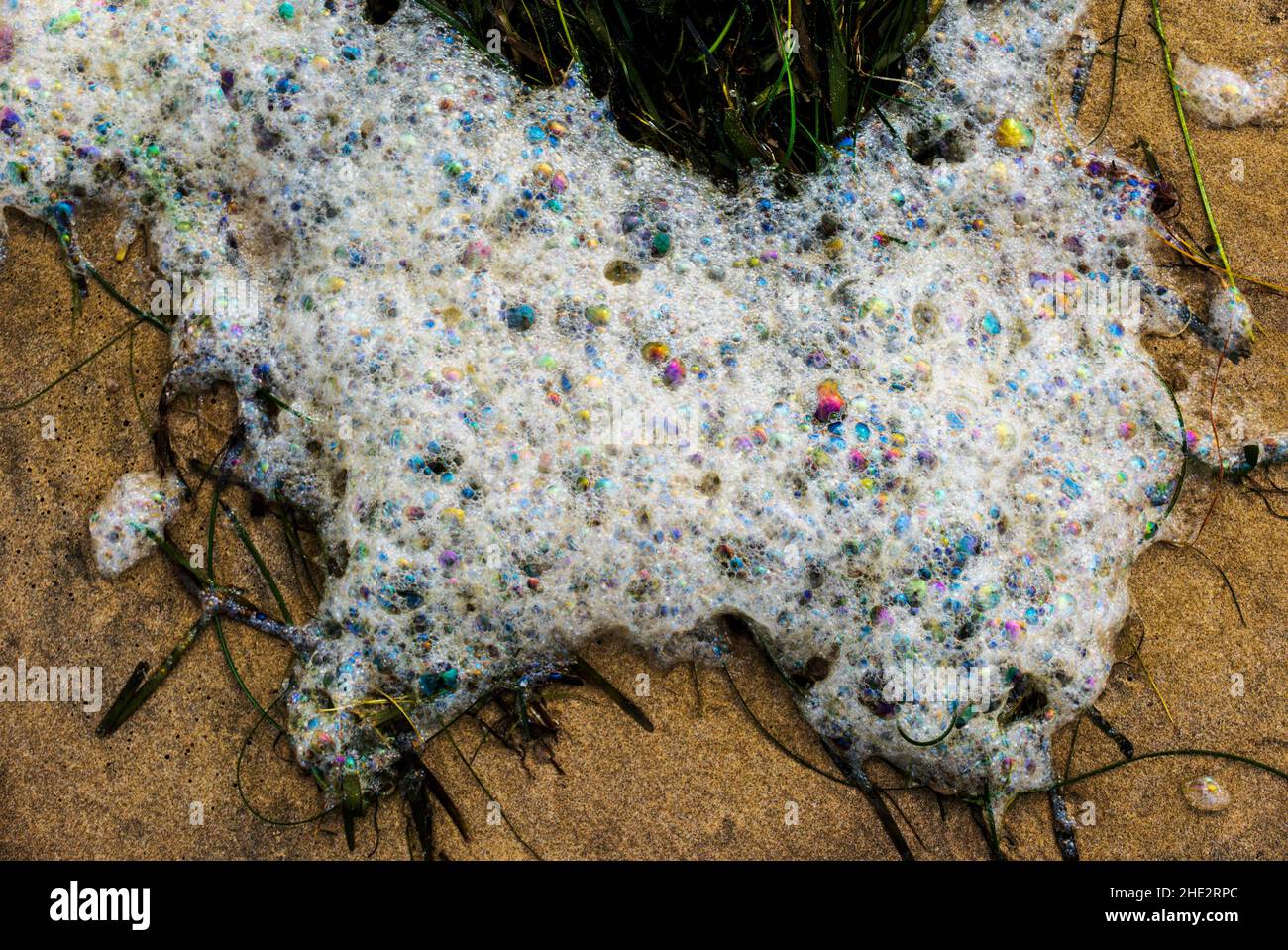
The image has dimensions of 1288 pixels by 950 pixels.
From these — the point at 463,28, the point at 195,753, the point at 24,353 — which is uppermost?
the point at 463,28

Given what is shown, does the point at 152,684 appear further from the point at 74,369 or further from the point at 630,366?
the point at 630,366

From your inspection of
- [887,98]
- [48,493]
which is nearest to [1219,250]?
[887,98]

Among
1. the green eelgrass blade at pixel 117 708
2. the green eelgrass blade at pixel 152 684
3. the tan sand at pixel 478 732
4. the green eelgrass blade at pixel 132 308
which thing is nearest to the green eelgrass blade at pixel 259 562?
the tan sand at pixel 478 732

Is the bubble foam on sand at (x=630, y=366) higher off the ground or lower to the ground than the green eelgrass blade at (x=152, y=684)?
higher

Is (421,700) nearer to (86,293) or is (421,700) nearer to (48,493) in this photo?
(48,493)

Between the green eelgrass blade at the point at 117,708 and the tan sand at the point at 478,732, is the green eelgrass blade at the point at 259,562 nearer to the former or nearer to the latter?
the tan sand at the point at 478,732

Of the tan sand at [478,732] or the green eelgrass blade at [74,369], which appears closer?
the tan sand at [478,732]
